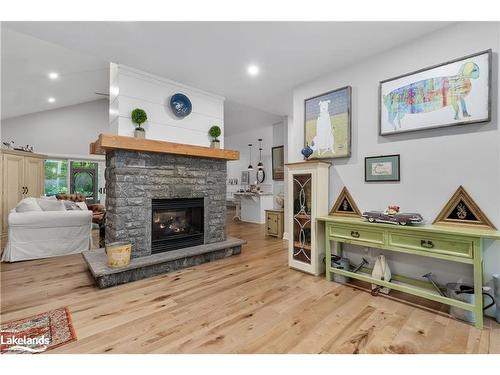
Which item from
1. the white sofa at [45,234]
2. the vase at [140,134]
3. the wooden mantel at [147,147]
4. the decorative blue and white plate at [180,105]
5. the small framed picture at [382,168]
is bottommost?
the white sofa at [45,234]

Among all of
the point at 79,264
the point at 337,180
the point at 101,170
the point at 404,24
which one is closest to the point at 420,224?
the point at 337,180

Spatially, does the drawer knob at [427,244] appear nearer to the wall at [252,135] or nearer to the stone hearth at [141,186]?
the stone hearth at [141,186]

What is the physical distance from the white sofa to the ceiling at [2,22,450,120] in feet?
8.04

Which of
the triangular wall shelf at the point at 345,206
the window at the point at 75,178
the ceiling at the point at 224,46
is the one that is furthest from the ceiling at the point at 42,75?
the triangular wall shelf at the point at 345,206

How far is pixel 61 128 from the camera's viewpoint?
22.1 ft

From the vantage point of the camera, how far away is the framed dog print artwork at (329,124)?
283cm

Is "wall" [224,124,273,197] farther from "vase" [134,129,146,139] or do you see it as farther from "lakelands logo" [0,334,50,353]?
"lakelands logo" [0,334,50,353]

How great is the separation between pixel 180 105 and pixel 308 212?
2.39 m

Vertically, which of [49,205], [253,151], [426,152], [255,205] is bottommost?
[255,205]

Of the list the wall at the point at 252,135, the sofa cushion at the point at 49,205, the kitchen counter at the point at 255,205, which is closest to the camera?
the sofa cushion at the point at 49,205

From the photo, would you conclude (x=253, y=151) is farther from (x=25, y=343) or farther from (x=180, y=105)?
(x=25, y=343)

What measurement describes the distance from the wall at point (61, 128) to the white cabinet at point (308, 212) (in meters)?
6.80

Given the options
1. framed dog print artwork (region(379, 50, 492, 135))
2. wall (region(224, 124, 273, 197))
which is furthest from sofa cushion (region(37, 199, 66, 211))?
framed dog print artwork (region(379, 50, 492, 135))

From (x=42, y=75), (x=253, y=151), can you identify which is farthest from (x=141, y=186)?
(x=253, y=151)
